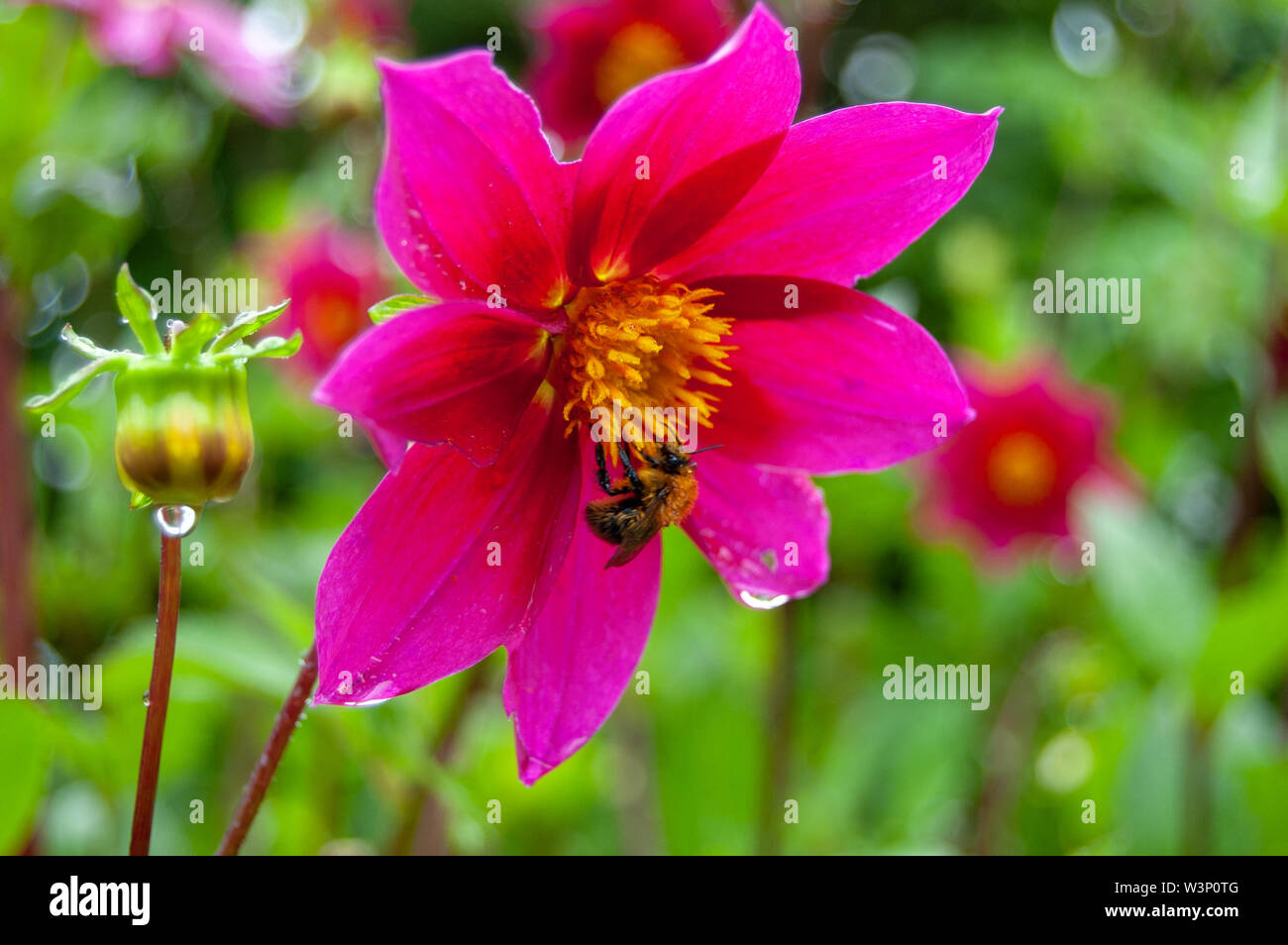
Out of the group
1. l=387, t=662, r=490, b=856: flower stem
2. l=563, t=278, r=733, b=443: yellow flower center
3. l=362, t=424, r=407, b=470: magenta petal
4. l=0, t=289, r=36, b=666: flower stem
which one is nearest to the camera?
l=362, t=424, r=407, b=470: magenta petal

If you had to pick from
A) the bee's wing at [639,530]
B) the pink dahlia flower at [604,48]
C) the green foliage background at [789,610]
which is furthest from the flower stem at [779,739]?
the pink dahlia flower at [604,48]

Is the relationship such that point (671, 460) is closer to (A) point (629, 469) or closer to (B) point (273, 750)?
(A) point (629, 469)

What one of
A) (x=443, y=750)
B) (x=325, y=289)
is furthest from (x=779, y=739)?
(x=325, y=289)

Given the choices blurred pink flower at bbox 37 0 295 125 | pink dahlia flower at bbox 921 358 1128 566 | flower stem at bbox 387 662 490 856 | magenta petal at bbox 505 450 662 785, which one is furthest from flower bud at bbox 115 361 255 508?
pink dahlia flower at bbox 921 358 1128 566

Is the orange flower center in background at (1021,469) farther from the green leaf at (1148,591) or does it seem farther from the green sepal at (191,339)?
the green sepal at (191,339)

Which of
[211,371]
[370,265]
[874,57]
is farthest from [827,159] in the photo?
[874,57]

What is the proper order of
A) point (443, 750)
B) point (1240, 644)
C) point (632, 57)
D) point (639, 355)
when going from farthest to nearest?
1. point (632, 57)
2. point (1240, 644)
3. point (443, 750)
4. point (639, 355)

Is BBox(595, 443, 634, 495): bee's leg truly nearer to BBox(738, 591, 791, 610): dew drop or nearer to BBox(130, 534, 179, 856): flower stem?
→ BBox(738, 591, 791, 610): dew drop
